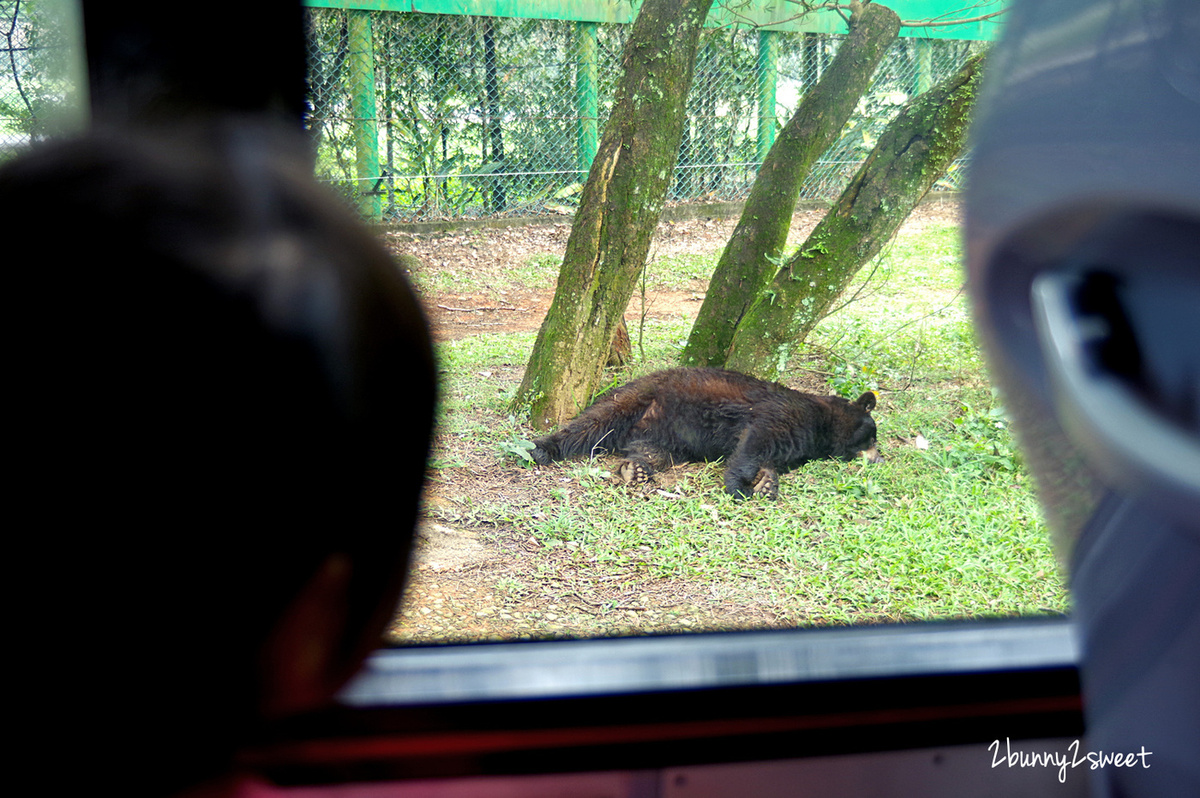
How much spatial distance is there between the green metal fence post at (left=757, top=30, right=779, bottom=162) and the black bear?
5.90ft

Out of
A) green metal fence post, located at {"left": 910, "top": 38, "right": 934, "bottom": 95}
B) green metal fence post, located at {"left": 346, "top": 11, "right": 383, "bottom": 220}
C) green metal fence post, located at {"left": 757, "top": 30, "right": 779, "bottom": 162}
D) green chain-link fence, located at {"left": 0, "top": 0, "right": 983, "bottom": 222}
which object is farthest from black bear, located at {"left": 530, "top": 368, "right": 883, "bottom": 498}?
green metal fence post, located at {"left": 910, "top": 38, "right": 934, "bottom": 95}

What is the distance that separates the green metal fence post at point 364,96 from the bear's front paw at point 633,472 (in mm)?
1618

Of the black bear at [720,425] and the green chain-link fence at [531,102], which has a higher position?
the green chain-link fence at [531,102]

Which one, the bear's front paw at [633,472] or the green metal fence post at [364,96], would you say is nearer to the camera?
the green metal fence post at [364,96]

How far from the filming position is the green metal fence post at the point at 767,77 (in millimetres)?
4984

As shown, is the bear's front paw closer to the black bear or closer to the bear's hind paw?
the black bear

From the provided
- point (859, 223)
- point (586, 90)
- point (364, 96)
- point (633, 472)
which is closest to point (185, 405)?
point (364, 96)

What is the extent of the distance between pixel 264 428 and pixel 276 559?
7 cm

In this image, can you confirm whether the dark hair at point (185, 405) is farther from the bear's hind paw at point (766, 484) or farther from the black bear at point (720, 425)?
the black bear at point (720, 425)

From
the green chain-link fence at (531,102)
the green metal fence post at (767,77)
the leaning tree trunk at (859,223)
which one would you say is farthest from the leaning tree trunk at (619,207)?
the green metal fence post at (767,77)

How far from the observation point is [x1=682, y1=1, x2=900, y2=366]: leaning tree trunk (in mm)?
4211

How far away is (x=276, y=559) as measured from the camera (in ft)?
1.38

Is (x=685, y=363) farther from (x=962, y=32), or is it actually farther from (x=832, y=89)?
(x=962, y=32)

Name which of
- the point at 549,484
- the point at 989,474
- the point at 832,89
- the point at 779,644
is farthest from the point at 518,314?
the point at 779,644
